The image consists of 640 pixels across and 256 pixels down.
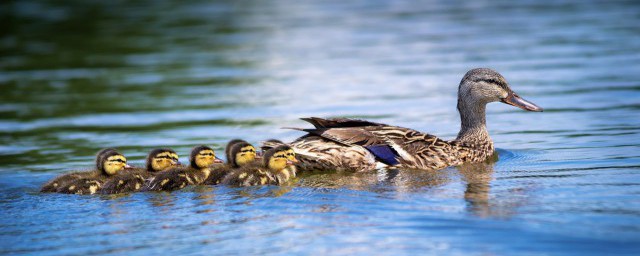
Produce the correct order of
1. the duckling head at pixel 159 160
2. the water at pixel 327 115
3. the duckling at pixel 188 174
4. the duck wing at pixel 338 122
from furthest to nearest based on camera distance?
the duck wing at pixel 338 122
the duckling head at pixel 159 160
the duckling at pixel 188 174
the water at pixel 327 115

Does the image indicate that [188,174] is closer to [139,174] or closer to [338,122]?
[139,174]

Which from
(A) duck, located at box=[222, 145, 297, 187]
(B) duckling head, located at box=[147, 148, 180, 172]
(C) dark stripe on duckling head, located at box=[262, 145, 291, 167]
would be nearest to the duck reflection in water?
(A) duck, located at box=[222, 145, 297, 187]

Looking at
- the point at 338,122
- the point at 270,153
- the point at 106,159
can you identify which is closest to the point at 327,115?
the point at 338,122

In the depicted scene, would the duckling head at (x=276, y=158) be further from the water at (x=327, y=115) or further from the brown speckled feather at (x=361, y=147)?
the brown speckled feather at (x=361, y=147)

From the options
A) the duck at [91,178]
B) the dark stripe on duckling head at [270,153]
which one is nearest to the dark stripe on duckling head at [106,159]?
the duck at [91,178]

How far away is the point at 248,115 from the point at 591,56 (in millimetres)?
5938

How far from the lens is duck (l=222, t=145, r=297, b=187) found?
886 cm

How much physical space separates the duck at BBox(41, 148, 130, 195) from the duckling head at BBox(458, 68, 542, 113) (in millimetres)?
3300

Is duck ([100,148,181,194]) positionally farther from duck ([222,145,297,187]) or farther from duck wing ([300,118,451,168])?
duck wing ([300,118,451,168])

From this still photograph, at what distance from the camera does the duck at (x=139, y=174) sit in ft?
28.8

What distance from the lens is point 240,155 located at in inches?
363

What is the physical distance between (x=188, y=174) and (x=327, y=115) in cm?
487

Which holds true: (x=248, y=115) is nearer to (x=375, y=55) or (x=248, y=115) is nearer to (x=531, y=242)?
(x=375, y=55)

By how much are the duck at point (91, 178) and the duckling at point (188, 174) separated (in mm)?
405
